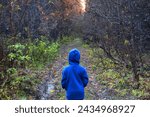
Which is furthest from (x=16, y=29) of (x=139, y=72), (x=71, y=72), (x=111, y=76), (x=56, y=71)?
(x=71, y=72)

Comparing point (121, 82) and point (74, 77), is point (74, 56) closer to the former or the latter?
point (74, 77)

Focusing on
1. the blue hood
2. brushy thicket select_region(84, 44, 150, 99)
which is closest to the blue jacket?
the blue hood

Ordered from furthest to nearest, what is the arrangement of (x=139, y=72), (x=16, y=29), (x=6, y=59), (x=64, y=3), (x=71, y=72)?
(x=64, y=3) < (x=16, y=29) < (x=139, y=72) < (x=6, y=59) < (x=71, y=72)

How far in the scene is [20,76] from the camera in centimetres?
1303

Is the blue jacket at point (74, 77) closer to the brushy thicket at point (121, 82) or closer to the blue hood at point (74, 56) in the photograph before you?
the blue hood at point (74, 56)

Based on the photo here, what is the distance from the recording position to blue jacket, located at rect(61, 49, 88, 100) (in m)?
8.04

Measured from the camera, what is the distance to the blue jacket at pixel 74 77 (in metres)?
8.04

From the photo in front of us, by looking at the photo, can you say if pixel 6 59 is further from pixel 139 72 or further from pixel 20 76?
pixel 139 72

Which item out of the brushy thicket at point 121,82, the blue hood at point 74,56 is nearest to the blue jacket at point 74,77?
the blue hood at point 74,56

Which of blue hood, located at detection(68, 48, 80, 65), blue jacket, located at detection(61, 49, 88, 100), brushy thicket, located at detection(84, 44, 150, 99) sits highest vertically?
blue hood, located at detection(68, 48, 80, 65)

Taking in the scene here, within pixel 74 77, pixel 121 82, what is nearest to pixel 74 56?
pixel 74 77

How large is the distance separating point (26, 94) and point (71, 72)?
4242 millimetres

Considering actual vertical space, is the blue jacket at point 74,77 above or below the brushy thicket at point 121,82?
above

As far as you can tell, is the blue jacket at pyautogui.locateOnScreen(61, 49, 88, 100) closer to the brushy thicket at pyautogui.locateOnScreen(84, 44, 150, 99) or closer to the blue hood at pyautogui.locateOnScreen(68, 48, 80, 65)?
the blue hood at pyautogui.locateOnScreen(68, 48, 80, 65)
